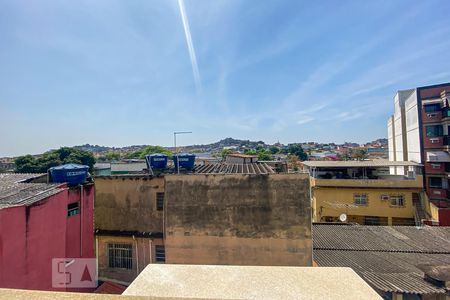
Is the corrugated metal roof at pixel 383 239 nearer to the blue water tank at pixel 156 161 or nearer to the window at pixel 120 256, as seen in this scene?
the window at pixel 120 256

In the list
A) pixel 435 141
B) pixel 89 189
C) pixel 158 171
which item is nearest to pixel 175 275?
pixel 89 189

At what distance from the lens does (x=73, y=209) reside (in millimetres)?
8703

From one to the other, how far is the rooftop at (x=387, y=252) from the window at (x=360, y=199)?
9.14 meters

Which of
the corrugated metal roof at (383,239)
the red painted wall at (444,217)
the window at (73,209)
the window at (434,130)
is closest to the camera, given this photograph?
the window at (73,209)

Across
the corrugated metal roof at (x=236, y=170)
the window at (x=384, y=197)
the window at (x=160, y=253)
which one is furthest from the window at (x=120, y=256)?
the window at (x=384, y=197)

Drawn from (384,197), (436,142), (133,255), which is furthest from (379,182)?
(133,255)

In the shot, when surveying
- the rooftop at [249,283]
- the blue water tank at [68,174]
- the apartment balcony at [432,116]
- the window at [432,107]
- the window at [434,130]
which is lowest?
the rooftop at [249,283]

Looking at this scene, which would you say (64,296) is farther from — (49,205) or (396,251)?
(396,251)

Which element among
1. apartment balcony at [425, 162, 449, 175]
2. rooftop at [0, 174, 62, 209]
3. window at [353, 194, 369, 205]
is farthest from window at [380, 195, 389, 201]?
rooftop at [0, 174, 62, 209]

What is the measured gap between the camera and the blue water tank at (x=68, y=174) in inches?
343

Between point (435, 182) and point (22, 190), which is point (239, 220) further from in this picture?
point (435, 182)

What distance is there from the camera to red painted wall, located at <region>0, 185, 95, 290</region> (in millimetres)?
5711

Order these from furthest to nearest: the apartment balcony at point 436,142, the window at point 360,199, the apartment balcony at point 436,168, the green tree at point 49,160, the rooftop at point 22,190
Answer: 1. the green tree at point 49,160
2. the apartment balcony at point 436,142
3. the apartment balcony at point 436,168
4. the window at point 360,199
5. the rooftop at point 22,190

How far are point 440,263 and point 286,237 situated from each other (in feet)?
17.3
